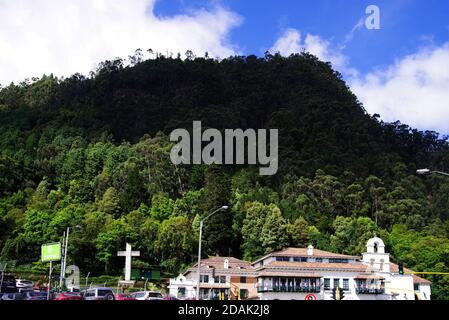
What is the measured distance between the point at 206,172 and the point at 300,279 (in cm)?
4205

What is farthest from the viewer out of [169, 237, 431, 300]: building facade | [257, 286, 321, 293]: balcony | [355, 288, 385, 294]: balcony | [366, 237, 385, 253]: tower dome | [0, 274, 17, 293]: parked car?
[366, 237, 385, 253]: tower dome

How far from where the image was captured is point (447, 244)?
78688mm

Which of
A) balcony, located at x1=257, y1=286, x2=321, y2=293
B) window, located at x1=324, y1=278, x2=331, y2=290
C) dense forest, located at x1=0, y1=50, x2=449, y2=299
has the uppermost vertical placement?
dense forest, located at x1=0, y1=50, x2=449, y2=299

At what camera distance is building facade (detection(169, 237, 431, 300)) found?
59.4 m

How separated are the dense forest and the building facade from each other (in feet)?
25.4

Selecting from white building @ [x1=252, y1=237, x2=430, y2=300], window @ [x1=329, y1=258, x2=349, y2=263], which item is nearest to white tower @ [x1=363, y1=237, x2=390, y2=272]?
white building @ [x1=252, y1=237, x2=430, y2=300]

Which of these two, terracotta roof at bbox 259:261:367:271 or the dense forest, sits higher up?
the dense forest

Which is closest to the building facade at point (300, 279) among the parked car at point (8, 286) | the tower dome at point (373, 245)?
the tower dome at point (373, 245)

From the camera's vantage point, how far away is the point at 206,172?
327 feet

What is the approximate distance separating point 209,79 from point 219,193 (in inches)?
3371

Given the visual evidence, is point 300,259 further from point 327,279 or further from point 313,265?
point 327,279

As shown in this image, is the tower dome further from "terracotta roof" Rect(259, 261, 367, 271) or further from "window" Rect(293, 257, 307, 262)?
"window" Rect(293, 257, 307, 262)

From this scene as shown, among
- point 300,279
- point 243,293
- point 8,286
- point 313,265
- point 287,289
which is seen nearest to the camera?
point 8,286

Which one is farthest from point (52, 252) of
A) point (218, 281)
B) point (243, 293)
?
point (243, 293)
